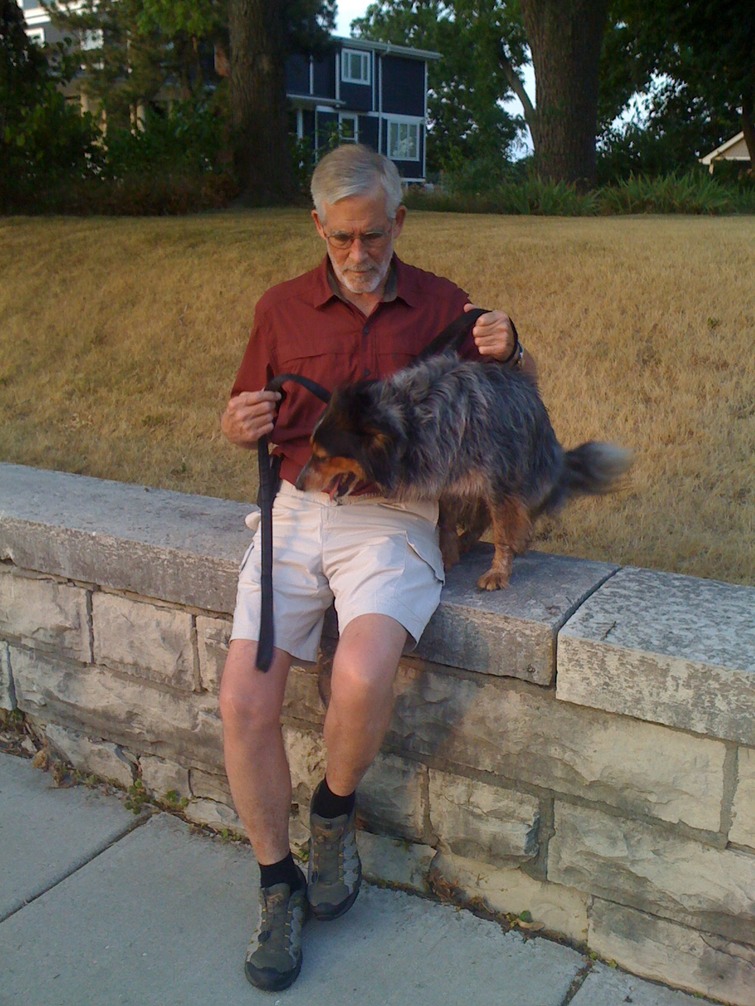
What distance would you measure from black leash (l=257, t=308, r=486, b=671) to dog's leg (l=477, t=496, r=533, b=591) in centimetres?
52

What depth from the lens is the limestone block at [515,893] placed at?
2.54 metres

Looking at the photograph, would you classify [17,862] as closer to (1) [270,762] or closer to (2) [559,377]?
(1) [270,762]

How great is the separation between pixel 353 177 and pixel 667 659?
Result: 157cm

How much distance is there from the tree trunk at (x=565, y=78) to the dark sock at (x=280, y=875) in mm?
10473

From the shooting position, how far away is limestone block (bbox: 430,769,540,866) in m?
2.56

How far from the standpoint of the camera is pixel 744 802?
7.23ft

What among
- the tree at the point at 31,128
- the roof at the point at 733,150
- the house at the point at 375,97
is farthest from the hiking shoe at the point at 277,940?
the house at the point at 375,97

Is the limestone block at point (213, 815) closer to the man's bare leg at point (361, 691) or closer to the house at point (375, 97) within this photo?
the man's bare leg at point (361, 691)

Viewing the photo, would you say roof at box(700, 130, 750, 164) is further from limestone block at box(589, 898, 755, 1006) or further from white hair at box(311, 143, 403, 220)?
limestone block at box(589, 898, 755, 1006)

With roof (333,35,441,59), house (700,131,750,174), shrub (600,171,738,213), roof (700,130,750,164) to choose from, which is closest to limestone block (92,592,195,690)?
shrub (600,171,738,213)

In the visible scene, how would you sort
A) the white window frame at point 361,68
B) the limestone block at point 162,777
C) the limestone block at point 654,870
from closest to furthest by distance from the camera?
the limestone block at point 654,870, the limestone block at point 162,777, the white window frame at point 361,68

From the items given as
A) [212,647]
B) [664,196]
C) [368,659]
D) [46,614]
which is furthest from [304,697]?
[664,196]

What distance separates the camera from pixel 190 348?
6.66m

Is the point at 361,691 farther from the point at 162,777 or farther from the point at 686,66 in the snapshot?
Answer: the point at 686,66
